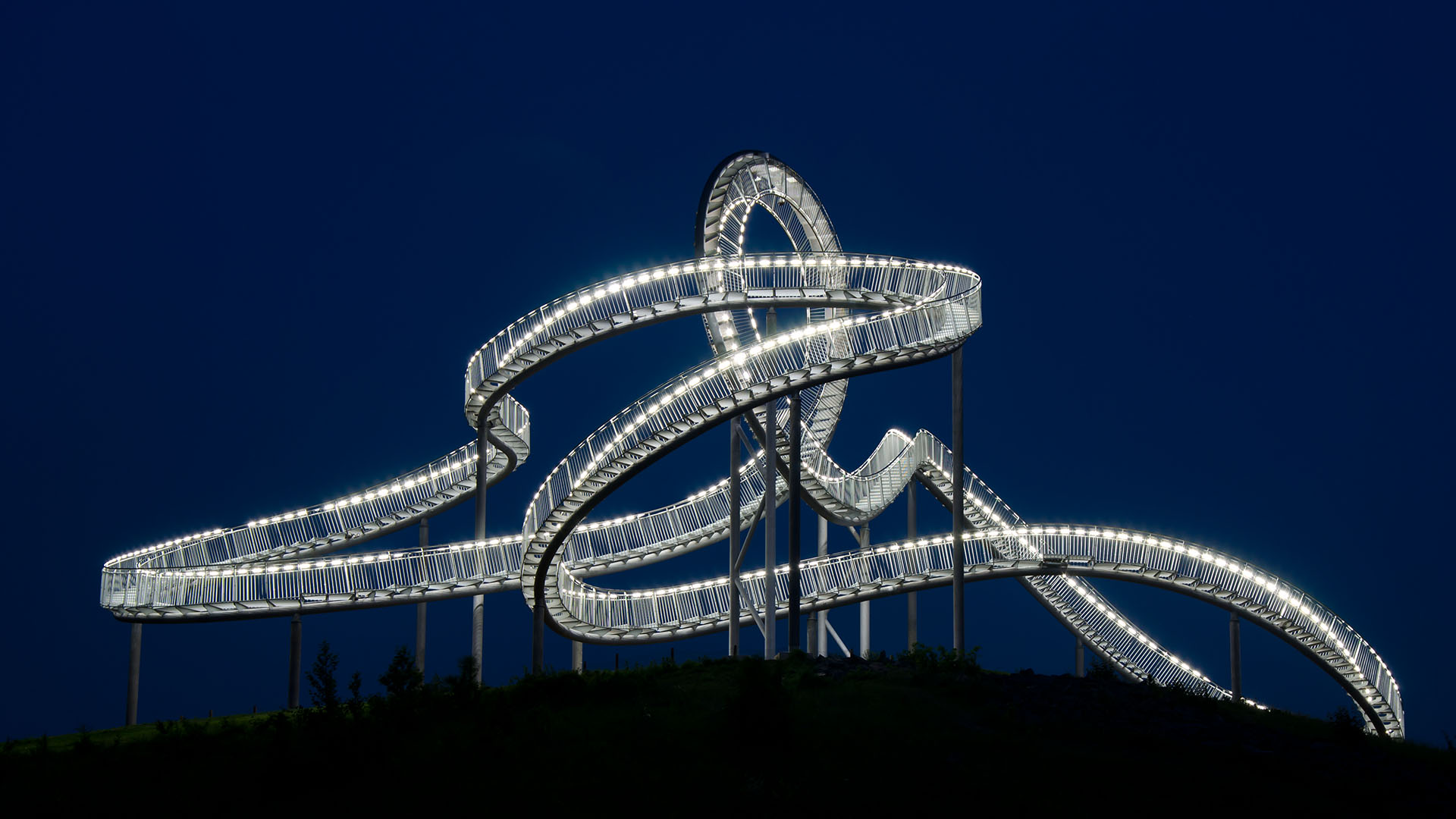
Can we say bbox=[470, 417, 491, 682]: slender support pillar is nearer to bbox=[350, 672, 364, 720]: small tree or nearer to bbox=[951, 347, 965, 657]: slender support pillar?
bbox=[951, 347, 965, 657]: slender support pillar

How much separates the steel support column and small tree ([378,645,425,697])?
9.10 metres

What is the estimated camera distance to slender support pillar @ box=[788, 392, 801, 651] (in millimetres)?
26203

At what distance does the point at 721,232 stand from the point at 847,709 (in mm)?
15098

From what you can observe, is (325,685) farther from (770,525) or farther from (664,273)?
(664,273)

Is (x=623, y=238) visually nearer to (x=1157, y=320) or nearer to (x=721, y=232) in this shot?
(x=1157, y=320)

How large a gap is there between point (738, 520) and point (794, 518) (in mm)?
2313

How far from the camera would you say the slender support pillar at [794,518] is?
86.0ft

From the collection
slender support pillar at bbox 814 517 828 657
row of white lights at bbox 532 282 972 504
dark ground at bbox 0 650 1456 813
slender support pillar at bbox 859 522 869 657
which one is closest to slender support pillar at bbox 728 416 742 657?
row of white lights at bbox 532 282 972 504

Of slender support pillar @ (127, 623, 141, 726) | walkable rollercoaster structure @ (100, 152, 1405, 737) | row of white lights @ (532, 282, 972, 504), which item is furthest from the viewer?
slender support pillar @ (127, 623, 141, 726)

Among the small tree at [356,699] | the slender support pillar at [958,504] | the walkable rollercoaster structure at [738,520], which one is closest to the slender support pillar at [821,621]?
the walkable rollercoaster structure at [738,520]

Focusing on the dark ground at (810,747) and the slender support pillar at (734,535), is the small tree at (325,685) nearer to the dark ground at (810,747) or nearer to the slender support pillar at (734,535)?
the dark ground at (810,747)

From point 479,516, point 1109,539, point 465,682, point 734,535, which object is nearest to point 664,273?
point 734,535

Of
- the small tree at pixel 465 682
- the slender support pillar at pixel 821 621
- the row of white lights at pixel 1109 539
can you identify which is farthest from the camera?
the slender support pillar at pixel 821 621

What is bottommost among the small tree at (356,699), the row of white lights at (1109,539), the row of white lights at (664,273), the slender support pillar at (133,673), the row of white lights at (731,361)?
the slender support pillar at (133,673)
